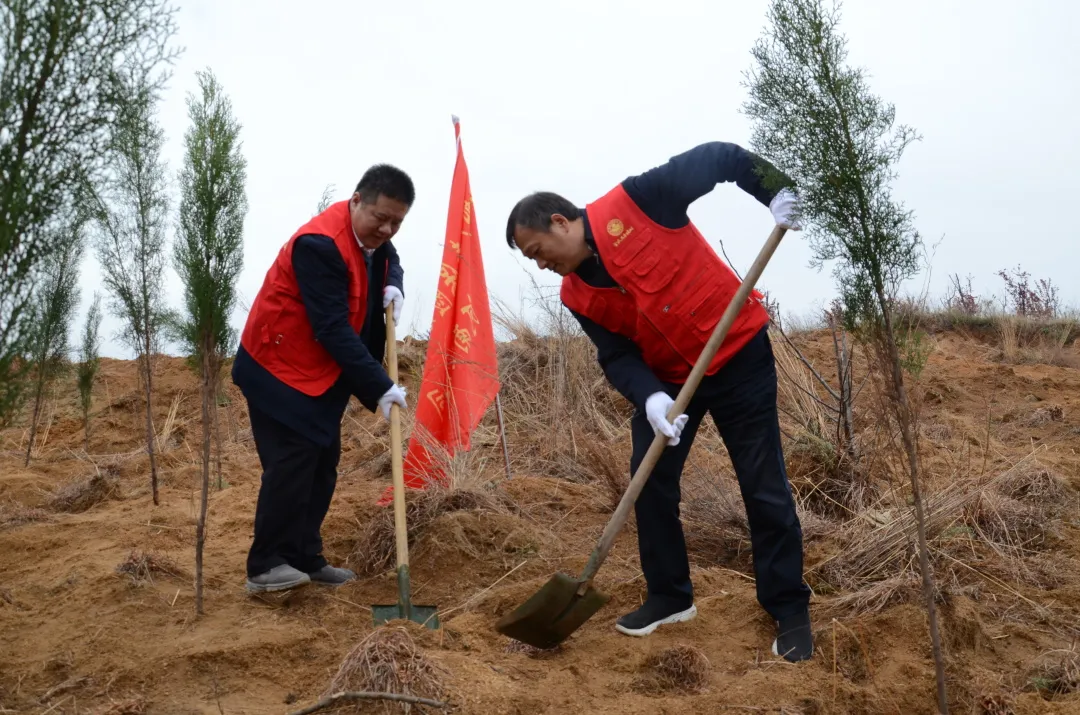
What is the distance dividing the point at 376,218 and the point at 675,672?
2258 mm

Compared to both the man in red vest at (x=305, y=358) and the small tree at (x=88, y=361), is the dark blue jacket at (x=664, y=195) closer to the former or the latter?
the man in red vest at (x=305, y=358)

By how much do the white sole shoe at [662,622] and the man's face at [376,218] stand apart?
1.99 m

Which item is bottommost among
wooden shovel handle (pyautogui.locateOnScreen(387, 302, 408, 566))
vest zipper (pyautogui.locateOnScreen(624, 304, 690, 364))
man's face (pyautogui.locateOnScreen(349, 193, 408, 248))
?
wooden shovel handle (pyautogui.locateOnScreen(387, 302, 408, 566))

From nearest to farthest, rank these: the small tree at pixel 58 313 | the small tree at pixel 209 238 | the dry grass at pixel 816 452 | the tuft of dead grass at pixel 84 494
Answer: the small tree at pixel 209 238 → the dry grass at pixel 816 452 → the tuft of dead grass at pixel 84 494 → the small tree at pixel 58 313

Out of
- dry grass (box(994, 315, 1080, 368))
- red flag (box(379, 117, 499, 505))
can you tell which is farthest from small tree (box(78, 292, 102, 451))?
dry grass (box(994, 315, 1080, 368))

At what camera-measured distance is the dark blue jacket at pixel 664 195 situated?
3.22m

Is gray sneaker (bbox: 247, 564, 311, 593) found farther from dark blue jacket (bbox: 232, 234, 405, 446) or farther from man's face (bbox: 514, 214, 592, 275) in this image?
man's face (bbox: 514, 214, 592, 275)

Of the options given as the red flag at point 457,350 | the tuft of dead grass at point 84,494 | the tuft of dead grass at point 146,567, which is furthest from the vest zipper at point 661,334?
the tuft of dead grass at point 84,494

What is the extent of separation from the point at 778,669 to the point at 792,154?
1760mm

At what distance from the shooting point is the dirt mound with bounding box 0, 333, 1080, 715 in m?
2.81

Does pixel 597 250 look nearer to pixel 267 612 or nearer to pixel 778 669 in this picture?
pixel 778 669

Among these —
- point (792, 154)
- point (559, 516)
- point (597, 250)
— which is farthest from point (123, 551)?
point (792, 154)

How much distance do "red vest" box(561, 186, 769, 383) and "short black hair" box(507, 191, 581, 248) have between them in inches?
4.7

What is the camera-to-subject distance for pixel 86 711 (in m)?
2.74
